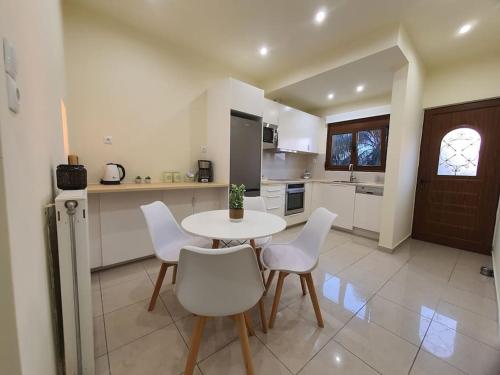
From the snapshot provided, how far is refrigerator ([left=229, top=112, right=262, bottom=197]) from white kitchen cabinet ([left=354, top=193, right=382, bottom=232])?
1.74 meters

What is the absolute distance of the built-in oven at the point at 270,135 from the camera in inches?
137

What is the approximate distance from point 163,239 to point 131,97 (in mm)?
1826

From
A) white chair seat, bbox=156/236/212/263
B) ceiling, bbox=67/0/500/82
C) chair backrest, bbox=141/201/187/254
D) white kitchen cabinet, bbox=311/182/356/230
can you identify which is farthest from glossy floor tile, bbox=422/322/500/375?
ceiling, bbox=67/0/500/82

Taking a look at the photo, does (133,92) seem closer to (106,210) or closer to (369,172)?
(106,210)

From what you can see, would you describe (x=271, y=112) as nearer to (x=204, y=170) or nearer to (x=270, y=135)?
(x=270, y=135)

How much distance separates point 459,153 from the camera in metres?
3.06

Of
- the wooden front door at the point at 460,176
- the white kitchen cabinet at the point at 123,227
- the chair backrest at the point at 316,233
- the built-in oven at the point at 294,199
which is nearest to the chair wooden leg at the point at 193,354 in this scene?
the chair backrest at the point at 316,233

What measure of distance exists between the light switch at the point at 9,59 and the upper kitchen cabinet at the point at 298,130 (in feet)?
11.0

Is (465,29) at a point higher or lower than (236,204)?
higher

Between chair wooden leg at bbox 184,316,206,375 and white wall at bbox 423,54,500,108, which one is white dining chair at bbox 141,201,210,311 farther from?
white wall at bbox 423,54,500,108

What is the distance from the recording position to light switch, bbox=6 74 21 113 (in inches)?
19.8

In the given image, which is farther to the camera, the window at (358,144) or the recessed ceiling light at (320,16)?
the window at (358,144)

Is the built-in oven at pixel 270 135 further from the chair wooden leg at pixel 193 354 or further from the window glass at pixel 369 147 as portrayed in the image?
the chair wooden leg at pixel 193 354

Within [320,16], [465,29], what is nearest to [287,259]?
[320,16]
